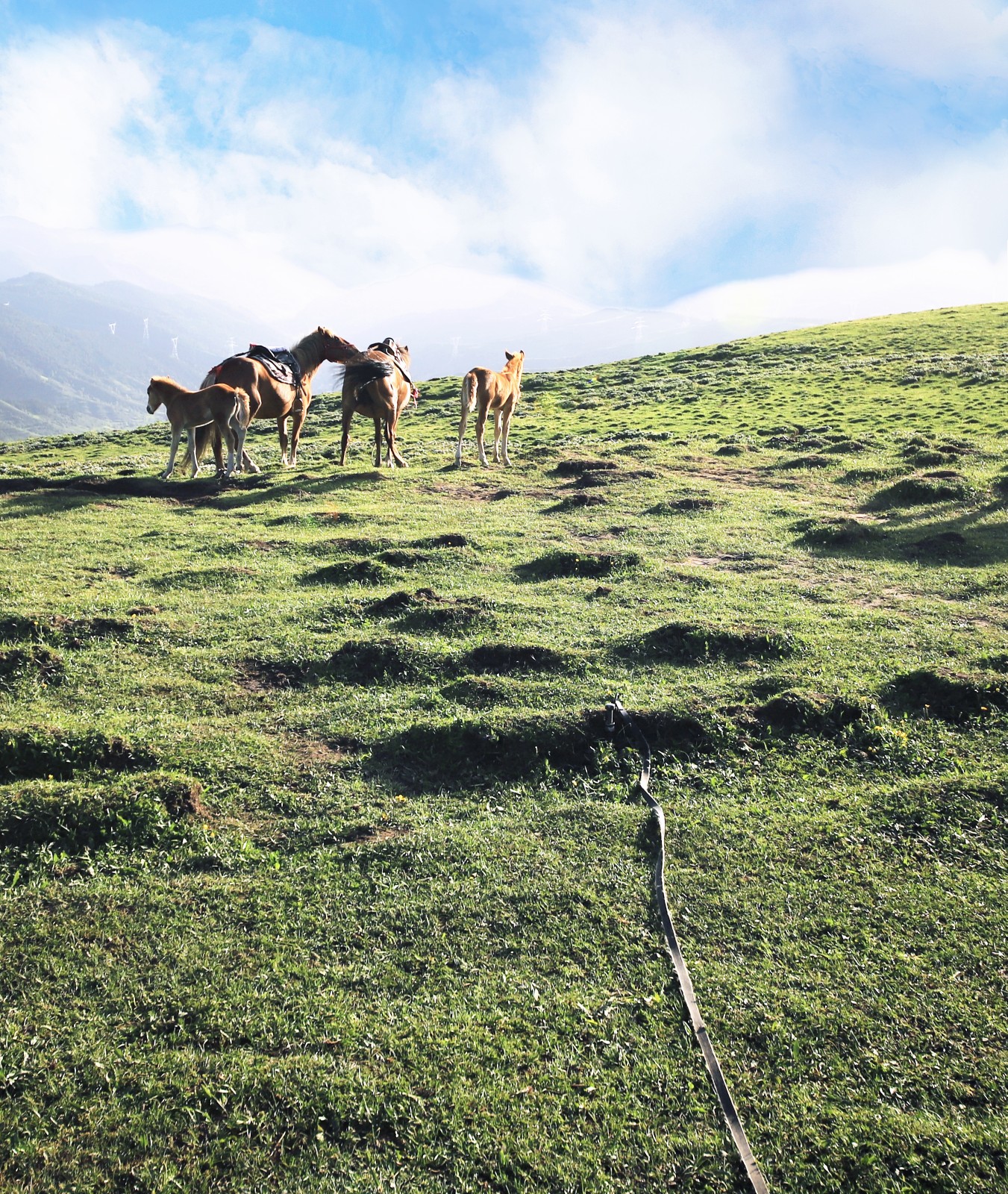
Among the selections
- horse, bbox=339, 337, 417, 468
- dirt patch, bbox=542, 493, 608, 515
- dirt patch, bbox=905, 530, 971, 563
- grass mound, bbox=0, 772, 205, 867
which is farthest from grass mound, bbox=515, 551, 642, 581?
horse, bbox=339, 337, 417, 468

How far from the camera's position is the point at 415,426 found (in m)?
35.2

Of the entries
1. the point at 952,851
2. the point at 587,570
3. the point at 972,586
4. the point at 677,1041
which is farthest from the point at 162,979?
the point at 972,586

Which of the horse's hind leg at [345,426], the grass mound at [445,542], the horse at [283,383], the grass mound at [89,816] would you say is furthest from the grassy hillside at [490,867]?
the horse's hind leg at [345,426]

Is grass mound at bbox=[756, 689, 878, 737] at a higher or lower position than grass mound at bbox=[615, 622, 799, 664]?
lower

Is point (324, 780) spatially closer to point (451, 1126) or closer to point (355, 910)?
point (355, 910)

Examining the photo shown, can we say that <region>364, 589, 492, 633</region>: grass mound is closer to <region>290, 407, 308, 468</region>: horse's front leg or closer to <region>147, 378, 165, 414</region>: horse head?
<region>147, 378, 165, 414</region>: horse head

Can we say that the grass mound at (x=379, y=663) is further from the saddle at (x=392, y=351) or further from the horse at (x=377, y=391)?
the saddle at (x=392, y=351)

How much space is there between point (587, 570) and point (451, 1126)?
1011 cm

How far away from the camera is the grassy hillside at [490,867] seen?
159 inches

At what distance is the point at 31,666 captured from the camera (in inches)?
353

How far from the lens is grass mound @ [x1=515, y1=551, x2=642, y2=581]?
13484 mm

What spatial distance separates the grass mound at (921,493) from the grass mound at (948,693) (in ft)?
35.6

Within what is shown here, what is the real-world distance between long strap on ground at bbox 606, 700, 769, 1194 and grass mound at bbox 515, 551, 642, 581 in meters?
5.74

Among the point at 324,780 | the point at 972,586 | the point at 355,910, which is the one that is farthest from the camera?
the point at 972,586
